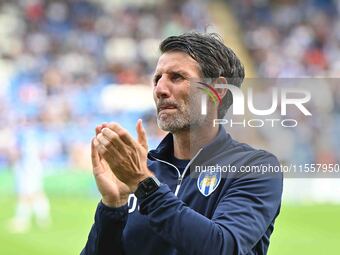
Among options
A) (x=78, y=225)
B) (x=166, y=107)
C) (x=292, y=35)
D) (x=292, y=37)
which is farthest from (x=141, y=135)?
(x=292, y=35)

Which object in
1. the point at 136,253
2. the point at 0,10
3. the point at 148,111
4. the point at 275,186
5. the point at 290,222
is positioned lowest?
the point at 136,253

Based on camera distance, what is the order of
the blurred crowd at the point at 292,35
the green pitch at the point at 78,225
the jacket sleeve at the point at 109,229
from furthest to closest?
the blurred crowd at the point at 292,35, the green pitch at the point at 78,225, the jacket sleeve at the point at 109,229

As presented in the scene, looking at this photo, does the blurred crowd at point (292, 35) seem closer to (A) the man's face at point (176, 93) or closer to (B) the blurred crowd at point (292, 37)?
(B) the blurred crowd at point (292, 37)

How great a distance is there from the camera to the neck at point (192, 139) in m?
3.31

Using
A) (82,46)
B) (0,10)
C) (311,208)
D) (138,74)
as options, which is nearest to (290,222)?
(311,208)

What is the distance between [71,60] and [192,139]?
52.3 ft

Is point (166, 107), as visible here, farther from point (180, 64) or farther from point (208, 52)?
point (208, 52)

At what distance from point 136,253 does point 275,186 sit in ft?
1.87

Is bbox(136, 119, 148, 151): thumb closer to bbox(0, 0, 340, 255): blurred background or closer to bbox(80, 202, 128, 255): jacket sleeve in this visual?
bbox(80, 202, 128, 255): jacket sleeve

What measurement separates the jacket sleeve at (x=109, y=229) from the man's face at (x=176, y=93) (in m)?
0.37

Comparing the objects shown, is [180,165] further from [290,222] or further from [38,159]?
[38,159]

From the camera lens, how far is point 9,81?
17594 millimetres

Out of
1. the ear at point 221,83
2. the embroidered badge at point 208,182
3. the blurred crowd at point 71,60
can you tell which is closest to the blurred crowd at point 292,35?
the blurred crowd at point 71,60

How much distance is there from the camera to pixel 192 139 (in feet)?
10.9
